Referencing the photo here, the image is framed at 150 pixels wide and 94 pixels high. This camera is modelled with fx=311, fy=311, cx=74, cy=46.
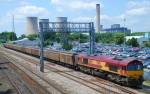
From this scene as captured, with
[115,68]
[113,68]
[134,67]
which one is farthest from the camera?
[113,68]

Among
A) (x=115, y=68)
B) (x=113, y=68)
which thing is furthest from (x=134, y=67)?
(x=113, y=68)

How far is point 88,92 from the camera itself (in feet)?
100

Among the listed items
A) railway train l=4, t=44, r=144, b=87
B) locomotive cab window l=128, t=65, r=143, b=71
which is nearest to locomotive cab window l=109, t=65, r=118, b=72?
railway train l=4, t=44, r=144, b=87

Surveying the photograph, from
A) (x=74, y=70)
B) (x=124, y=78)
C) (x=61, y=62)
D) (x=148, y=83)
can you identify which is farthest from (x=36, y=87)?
(x=61, y=62)

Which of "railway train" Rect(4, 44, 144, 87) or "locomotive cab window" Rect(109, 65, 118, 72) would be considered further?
"locomotive cab window" Rect(109, 65, 118, 72)

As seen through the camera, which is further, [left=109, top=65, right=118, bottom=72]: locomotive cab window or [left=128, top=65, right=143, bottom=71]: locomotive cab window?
[left=109, top=65, right=118, bottom=72]: locomotive cab window

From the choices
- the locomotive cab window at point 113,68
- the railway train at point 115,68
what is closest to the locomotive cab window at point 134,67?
the railway train at point 115,68

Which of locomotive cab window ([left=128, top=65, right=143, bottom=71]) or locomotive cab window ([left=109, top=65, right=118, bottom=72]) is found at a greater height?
locomotive cab window ([left=128, top=65, right=143, bottom=71])

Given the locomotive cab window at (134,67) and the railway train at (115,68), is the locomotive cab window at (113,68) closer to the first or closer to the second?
the railway train at (115,68)

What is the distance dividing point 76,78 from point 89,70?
3.49 meters

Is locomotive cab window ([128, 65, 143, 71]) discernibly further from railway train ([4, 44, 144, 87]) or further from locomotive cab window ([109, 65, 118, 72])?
locomotive cab window ([109, 65, 118, 72])

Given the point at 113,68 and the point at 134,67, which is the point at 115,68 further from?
the point at 134,67

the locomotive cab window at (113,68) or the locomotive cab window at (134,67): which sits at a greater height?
the locomotive cab window at (134,67)

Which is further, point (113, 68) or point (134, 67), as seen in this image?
point (113, 68)
